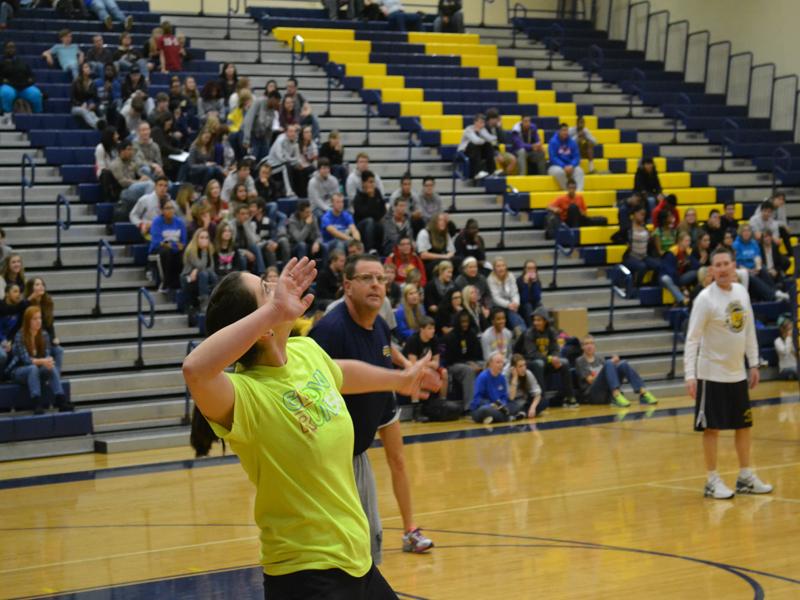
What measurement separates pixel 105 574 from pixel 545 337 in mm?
9141

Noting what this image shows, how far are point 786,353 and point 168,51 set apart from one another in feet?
35.1

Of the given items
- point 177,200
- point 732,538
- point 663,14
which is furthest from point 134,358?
point 663,14

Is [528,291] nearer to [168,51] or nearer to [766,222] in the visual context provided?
[766,222]

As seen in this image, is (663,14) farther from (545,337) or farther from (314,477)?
(314,477)

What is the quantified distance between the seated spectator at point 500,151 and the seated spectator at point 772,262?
14.2ft

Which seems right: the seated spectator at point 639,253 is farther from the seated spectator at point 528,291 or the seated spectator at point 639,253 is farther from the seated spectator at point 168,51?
the seated spectator at point 168,51

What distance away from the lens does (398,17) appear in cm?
2566

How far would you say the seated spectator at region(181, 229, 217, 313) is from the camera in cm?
1539

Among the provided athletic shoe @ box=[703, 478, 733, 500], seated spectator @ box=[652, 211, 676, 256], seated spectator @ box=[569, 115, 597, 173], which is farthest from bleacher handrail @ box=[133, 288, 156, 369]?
seated spectator @ box=[569, 115, 597, 173]

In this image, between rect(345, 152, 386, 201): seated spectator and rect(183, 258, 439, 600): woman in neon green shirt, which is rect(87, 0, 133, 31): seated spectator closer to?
rect(345, 152, 386, 201): seated spectator

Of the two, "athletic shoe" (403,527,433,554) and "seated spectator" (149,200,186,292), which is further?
"seated spectator" (149,200,186,292)

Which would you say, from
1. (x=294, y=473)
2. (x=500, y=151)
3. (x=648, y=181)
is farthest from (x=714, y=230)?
(x=294, y=473)

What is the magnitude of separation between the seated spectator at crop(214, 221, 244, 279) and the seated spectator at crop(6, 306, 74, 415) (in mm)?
2638

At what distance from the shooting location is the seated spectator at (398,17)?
84.2ft
